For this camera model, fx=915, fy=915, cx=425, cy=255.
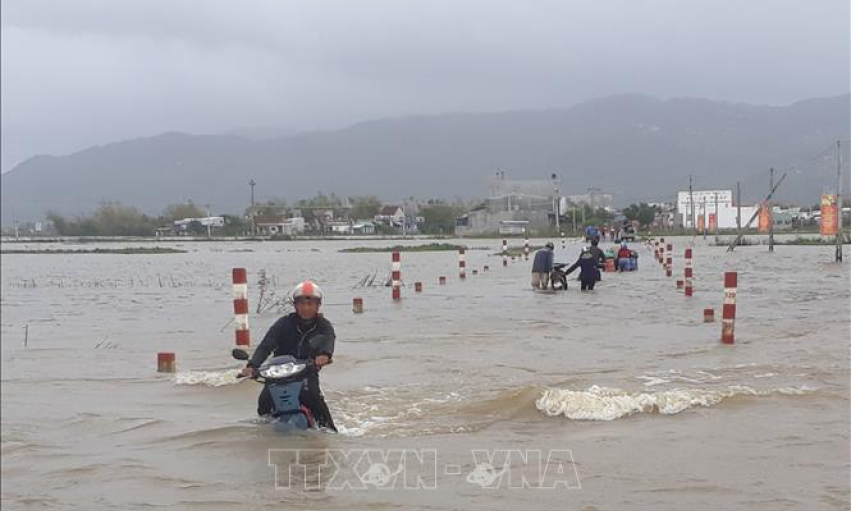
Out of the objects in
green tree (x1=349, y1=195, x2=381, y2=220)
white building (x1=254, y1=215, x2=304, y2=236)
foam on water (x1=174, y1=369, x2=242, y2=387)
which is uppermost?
green tree (x1=349, y1=195, x2=381, y2=220)

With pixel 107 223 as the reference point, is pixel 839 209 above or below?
above

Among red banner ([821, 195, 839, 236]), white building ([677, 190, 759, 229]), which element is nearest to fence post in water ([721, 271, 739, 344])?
red banner ([821, 195, 839, 236])

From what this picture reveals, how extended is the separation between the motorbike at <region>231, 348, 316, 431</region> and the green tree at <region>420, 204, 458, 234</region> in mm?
106160

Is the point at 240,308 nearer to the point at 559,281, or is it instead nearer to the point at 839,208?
the point at 559,281

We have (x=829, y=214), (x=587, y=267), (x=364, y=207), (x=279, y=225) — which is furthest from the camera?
(x=364, y=207)

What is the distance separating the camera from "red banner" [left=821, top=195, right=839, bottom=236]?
3684 cm

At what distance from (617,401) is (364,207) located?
295 feet

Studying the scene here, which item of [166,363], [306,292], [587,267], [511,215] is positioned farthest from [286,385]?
[511,215]

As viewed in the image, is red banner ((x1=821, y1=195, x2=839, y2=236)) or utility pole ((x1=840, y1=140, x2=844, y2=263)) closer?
utility pole ((x1=840, y1=140, x2=844, y2=263))

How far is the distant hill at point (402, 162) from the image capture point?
50.4 feet

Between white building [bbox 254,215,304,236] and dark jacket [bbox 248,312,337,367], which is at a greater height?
white building [bbox 254,215,304,236]

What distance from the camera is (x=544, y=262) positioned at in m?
21.7

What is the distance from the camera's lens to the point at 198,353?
37.4 feet

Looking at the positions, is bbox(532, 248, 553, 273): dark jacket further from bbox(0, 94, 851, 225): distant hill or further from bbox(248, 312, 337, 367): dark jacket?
bbox(248, 312, 337, 367): dark jacket
